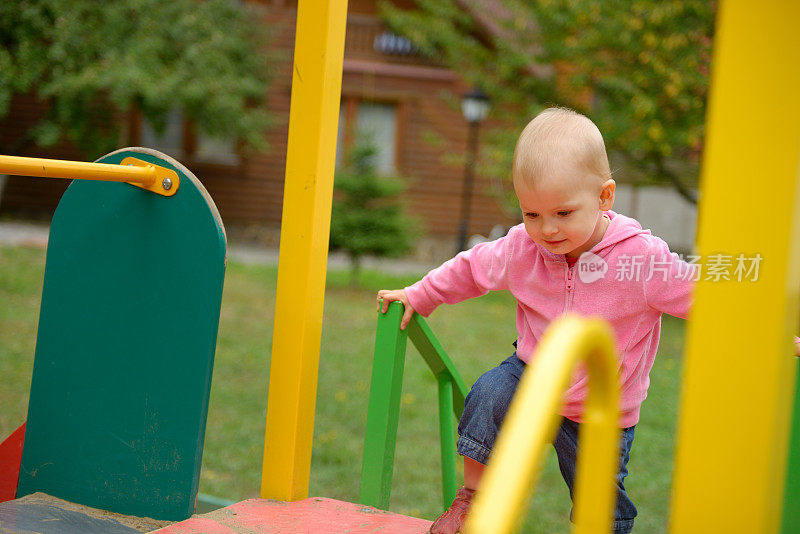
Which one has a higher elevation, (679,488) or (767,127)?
(767,127)

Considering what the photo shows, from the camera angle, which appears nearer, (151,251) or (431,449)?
(151,251)

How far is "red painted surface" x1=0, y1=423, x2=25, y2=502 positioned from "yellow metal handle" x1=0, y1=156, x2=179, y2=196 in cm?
82

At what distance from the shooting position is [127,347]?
2.09 meters

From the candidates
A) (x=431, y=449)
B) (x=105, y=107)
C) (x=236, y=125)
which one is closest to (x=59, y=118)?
(x=105, y=107)

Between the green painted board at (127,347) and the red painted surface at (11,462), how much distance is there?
0.36 ft

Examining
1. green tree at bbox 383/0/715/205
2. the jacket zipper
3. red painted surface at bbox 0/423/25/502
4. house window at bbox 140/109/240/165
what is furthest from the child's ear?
house window at bbox 140/109/240/165

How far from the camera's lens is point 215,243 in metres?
1.97

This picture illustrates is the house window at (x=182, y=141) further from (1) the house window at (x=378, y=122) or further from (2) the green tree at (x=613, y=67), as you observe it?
(2) the green tree at (x=613, y=67)

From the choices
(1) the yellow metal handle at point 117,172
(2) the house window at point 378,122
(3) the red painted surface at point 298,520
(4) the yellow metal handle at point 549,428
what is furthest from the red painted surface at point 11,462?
(2) the house window at point 378,122

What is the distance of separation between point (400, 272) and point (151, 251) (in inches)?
396

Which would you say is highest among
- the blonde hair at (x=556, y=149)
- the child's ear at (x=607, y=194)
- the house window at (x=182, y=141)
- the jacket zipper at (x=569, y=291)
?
the house window at (x=182, y=141)

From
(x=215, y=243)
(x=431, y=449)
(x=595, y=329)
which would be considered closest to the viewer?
(x=595, y=329)

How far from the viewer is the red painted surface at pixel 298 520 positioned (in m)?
1.87

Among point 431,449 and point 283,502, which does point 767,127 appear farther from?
point 431,449
